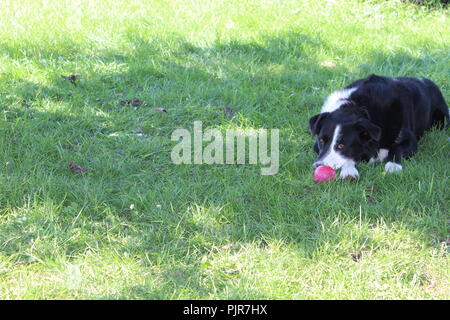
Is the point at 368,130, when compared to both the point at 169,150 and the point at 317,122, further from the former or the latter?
the point at 169,150

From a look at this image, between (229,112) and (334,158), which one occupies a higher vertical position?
(334,158)

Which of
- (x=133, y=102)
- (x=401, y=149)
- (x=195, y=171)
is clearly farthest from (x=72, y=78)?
(x=401, y=149)

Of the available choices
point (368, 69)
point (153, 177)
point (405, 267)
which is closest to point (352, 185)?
point (405, 267)

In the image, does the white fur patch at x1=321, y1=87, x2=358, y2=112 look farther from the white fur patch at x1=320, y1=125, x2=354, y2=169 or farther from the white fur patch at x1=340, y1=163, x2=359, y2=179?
the white fur patch at x1=340, y1=163, x2=359, y2=179

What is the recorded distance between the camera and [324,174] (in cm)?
392

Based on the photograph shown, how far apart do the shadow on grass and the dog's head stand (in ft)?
0.52

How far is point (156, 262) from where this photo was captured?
309 centimetres

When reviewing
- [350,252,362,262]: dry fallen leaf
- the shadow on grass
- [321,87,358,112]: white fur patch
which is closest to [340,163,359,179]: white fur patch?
the shadow on grass

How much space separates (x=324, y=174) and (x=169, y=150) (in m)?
1.26

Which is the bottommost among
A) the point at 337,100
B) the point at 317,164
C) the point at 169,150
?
the point at 169,150

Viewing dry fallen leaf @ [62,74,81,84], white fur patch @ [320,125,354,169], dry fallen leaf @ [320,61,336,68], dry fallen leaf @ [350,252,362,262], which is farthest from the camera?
dry fallen leaf @ [320,61,336,68]

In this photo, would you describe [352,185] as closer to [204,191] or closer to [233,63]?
[204,191]

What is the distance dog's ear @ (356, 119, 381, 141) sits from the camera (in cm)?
410

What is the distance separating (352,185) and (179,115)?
6.01ft
